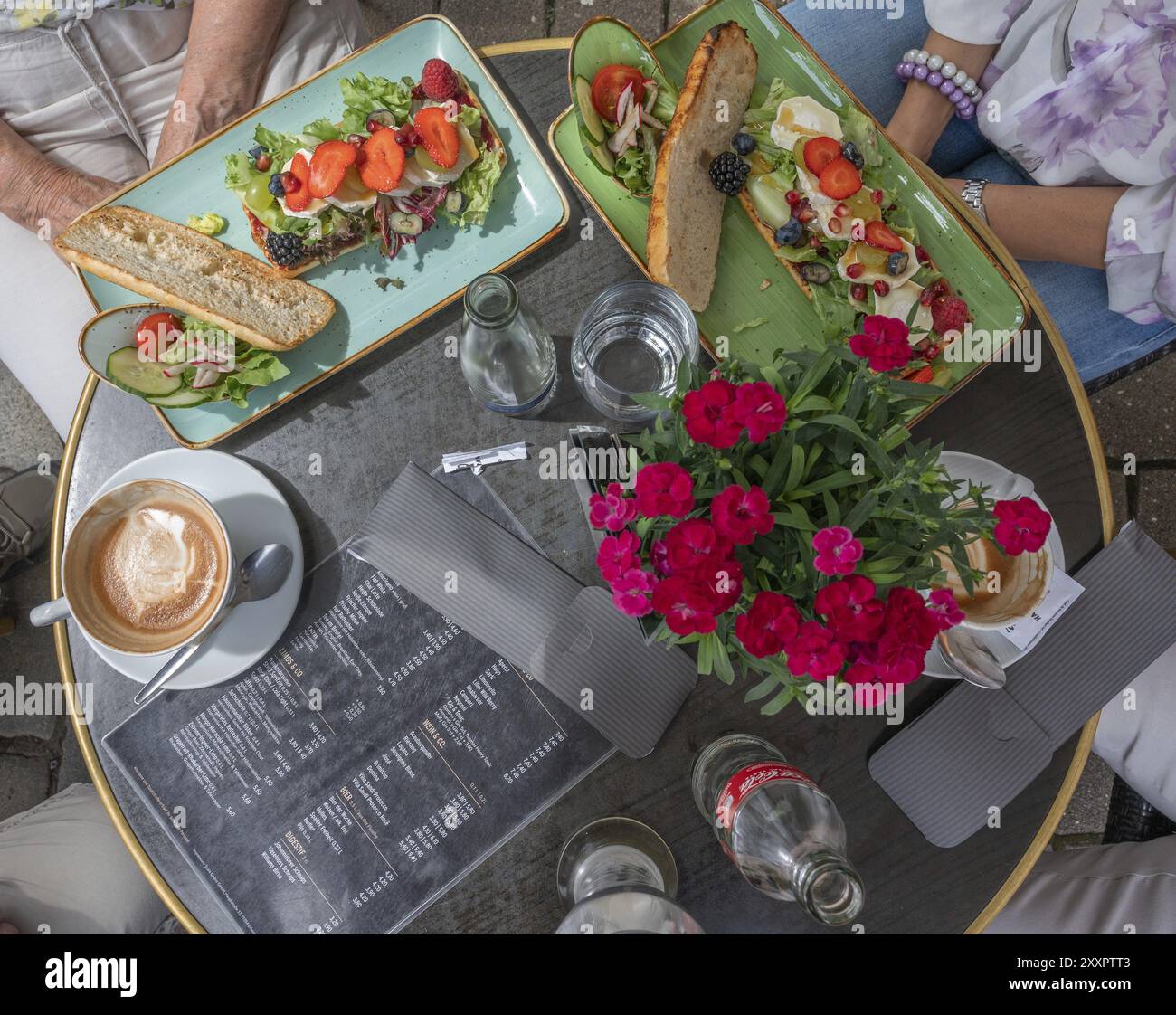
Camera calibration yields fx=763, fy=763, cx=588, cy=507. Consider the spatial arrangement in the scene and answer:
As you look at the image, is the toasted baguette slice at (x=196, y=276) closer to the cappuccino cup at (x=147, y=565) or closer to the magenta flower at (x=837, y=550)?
the cappuccino cup at (x=147, y=565)

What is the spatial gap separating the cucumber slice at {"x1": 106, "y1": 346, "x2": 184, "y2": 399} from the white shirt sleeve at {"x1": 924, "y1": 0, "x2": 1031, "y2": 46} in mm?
1457

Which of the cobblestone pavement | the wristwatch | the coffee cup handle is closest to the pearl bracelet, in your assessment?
the wristwatch

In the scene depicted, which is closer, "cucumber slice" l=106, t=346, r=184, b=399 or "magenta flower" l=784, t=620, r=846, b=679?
"magenta flower" l=784, t=620, r=846, b=679

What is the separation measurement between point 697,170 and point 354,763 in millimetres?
1081

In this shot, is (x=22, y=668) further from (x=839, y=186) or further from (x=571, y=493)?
(x=839, y=186)

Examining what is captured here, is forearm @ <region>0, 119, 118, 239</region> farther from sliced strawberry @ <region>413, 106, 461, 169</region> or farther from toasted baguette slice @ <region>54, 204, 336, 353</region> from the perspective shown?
sliced strawberry @ <region>413, 106, 461, 169</region>

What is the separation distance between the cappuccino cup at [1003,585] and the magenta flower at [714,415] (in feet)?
1.70

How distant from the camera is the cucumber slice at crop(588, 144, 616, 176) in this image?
3.86ft

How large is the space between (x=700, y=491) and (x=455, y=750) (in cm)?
61

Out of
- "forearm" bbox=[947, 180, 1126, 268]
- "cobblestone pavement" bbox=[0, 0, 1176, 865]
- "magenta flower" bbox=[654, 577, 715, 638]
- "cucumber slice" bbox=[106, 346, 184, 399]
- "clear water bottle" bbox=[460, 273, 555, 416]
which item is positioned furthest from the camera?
"cobblestone pavement" bbox=[0, 0, 1176, 865]

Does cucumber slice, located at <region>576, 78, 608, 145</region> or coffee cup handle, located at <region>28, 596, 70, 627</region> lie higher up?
cucumber slice, located at <region>576, 78, 608, 145</region>

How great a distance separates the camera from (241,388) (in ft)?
3.93

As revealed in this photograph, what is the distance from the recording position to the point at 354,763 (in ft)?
3.80
